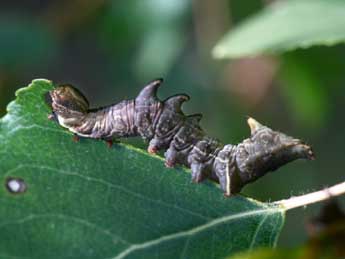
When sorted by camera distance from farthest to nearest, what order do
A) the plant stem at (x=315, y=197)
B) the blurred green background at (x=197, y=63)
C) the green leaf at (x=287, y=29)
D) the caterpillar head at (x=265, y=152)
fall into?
the blurred green background at (x=197, y=63) < the green leaf at (x=287, y=29) < the caterpillar head at (x=265, y=152) < the plant stem at (x=315, y=197)

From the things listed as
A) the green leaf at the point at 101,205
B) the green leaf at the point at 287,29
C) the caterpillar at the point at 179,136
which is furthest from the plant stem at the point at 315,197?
the green leaf at the point at 287,29

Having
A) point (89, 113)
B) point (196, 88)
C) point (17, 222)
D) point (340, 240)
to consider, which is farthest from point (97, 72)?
point (340, 240)

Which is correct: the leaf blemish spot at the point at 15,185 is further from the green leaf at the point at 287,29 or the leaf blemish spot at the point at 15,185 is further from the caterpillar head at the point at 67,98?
the green leaf at the point at 287,29

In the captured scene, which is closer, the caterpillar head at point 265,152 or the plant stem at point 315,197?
the plant stem at point 315,197

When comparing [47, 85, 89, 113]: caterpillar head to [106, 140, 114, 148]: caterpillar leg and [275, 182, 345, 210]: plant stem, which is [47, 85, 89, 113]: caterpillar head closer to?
[106, 140, 114, 148]: caterpillar leg

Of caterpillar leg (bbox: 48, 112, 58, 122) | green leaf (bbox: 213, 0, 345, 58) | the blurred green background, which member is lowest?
caterpillar leg (bbox: 48, 112, 58, 122)

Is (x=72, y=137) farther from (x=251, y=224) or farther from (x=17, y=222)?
(x=251, y=224)

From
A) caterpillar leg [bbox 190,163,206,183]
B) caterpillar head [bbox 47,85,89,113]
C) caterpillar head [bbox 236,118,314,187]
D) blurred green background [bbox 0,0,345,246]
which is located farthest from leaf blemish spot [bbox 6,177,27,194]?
blurred green background [bbox 0,0,345,246]
